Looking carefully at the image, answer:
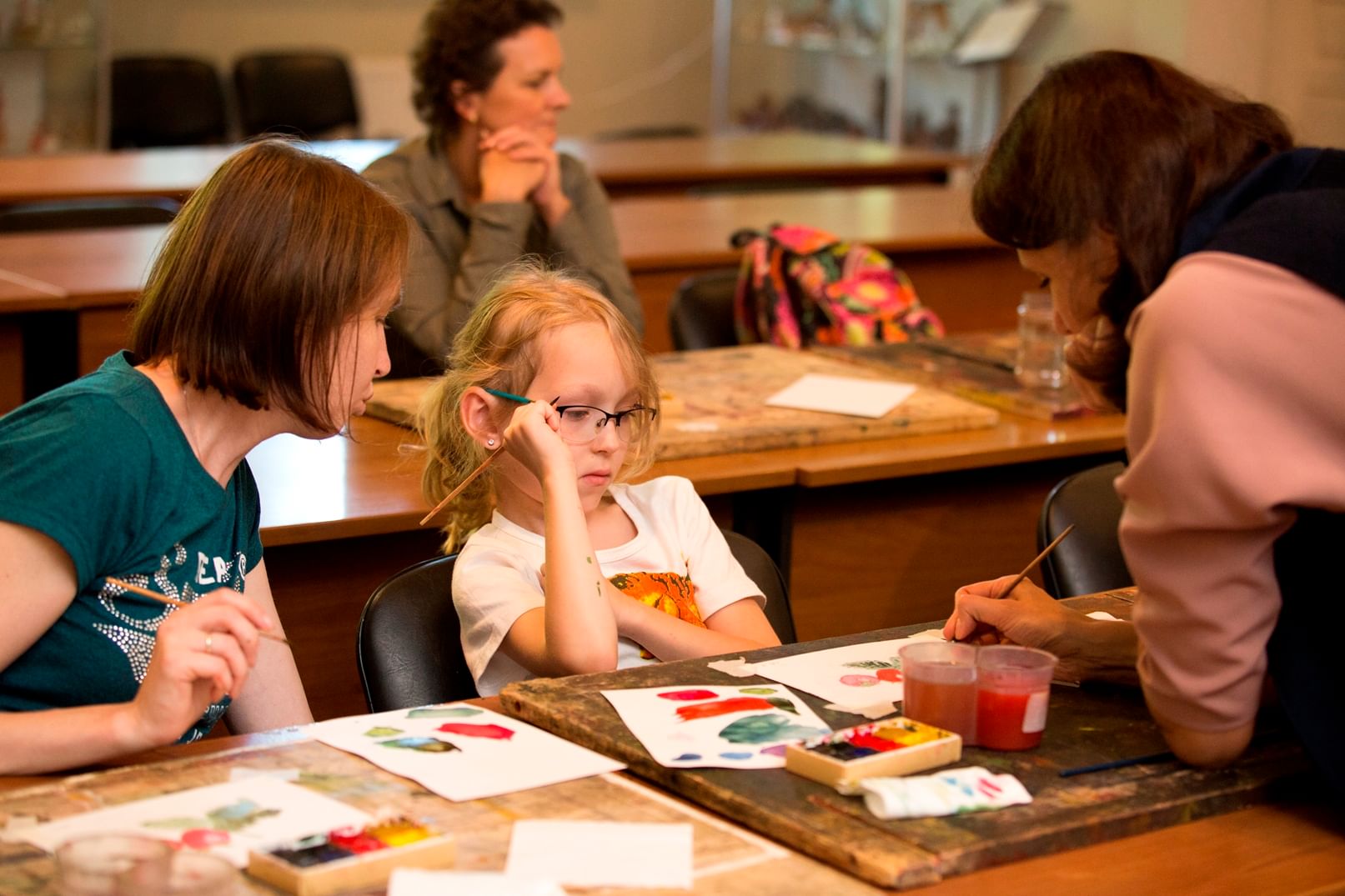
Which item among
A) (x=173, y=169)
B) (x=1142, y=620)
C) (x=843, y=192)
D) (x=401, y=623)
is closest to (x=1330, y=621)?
(x=1142, y=620)

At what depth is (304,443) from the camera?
253 cm

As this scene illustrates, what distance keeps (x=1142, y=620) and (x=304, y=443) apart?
5.20 ft

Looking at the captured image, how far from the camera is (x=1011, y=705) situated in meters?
1.30

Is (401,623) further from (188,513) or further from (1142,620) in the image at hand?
(1142,620)

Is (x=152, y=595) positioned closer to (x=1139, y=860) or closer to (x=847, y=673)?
(x=847, y=673)

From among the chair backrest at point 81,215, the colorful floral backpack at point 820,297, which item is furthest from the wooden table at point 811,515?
the chair backrest at point 81,215

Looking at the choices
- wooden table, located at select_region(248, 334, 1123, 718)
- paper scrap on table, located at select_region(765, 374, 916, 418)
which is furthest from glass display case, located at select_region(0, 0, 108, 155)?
paper scrap on table, located at select_region(765, 374, 916, 418)

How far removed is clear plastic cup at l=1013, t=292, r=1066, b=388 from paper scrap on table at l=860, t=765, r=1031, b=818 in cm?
175

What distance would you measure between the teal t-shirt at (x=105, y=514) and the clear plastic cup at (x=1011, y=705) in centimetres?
74

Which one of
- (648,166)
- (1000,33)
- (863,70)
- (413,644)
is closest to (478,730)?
(413,644)

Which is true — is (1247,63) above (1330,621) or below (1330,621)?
above

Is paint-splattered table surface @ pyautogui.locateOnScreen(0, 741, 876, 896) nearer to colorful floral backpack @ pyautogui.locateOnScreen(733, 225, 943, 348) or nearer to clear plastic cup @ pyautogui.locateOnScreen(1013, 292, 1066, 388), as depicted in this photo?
clear plastic cup @ pyautogui.locateOnScreen(1013, 292, 1066, 388)

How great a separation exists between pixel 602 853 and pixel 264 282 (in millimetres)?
649

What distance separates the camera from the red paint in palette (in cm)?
137
